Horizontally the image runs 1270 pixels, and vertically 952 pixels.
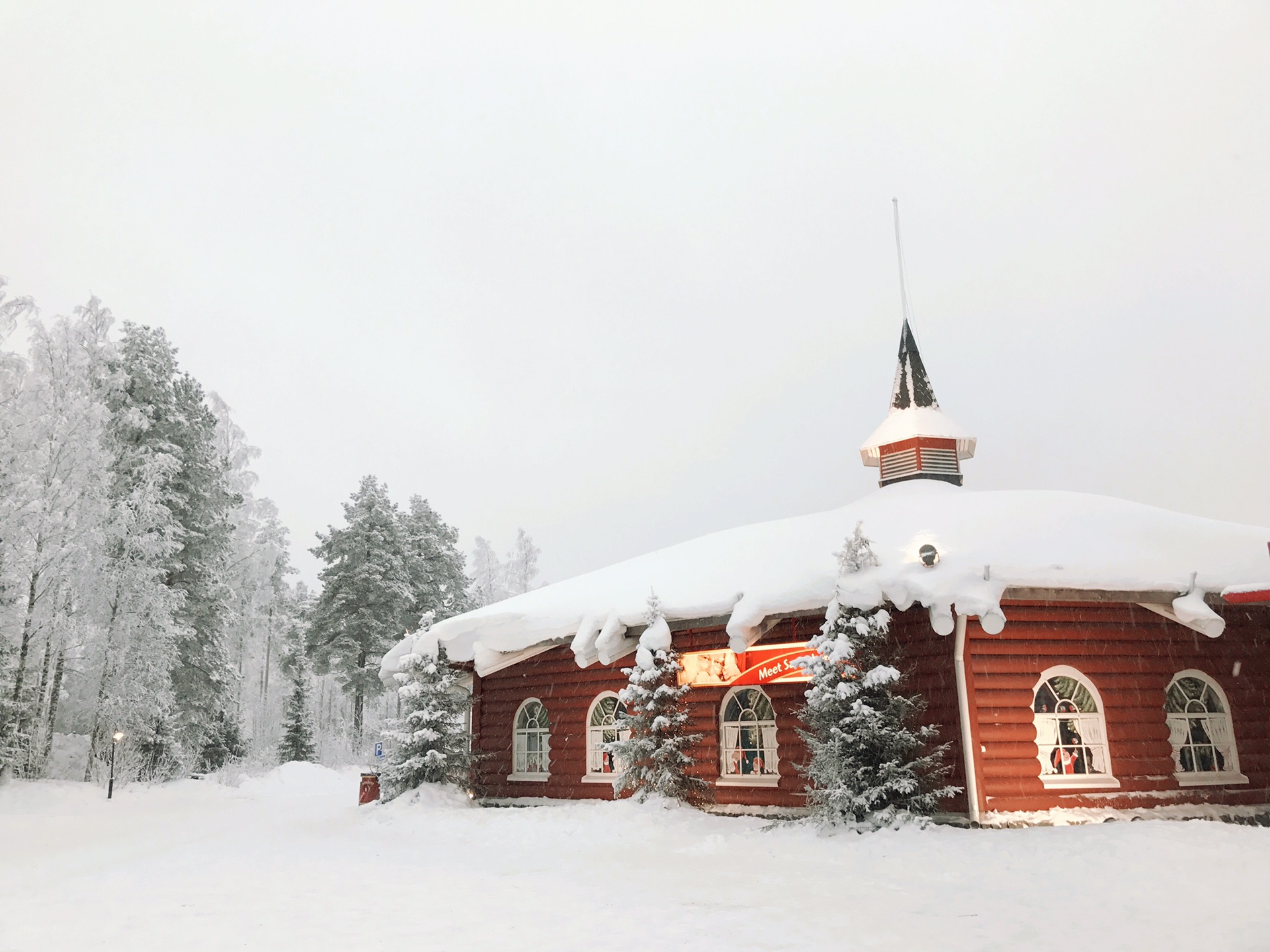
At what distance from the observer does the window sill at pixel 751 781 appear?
12703 millimetres

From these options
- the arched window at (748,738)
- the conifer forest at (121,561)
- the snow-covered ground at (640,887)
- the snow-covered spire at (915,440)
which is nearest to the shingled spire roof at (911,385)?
the snow-covered spire at (915,440)

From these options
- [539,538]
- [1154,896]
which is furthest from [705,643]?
[539,538]

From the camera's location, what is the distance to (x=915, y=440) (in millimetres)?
18016

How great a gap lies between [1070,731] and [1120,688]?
91cm

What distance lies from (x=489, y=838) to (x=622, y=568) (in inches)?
271

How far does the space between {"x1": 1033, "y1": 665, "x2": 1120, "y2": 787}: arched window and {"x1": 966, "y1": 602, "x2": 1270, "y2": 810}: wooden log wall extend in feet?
0.35

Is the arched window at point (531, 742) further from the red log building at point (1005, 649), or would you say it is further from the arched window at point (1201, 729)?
the arched window at point (1201, 729)

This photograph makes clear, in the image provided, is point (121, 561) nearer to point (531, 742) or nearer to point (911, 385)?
point (531, 742)

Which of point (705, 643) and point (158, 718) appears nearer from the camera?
point (705, 643)

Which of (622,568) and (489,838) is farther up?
(622,568)

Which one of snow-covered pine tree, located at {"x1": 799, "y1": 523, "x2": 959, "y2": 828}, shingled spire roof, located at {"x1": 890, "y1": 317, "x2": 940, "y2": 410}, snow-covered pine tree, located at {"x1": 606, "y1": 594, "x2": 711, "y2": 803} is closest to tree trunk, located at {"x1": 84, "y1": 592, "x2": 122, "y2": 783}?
snow-covered pine tree, located at {"x1": 606, "y1": 594, "x2": 711, "y2": 803}

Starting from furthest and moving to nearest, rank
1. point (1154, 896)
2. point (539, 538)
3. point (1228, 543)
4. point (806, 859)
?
1. point (539, 538)
2. point (1228, 543)
3. point (806, 859)
4. point (1154, 896)

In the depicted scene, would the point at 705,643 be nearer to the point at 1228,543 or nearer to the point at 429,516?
the point at 1228,543

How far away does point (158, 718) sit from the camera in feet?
77.9
